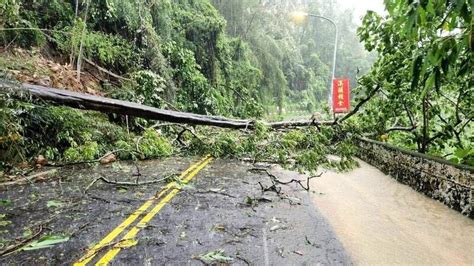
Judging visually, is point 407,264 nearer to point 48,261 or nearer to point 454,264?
point 454,264

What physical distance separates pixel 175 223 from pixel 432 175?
5704 mm

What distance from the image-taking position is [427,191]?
26.9ft

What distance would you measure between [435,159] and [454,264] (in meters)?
3.53

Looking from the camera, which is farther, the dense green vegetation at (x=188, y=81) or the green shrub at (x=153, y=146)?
the green shrub at (x=153, y=146)

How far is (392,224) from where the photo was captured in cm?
627

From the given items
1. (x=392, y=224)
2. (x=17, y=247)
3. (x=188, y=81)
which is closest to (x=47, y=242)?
(x=17, y=247)

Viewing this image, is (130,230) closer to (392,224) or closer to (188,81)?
(392,224)

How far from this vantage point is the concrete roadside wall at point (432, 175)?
6.75m

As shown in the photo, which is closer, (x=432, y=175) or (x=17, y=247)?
(x=17, y=247)

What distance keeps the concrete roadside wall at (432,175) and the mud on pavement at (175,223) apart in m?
2.70

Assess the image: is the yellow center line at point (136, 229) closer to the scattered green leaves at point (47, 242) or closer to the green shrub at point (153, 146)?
the scattered green leaves at point (47, 242)

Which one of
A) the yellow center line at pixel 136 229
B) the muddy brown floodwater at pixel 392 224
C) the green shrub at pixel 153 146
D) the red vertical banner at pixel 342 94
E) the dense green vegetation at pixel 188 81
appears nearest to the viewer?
the yellow center line at pixel 136 229

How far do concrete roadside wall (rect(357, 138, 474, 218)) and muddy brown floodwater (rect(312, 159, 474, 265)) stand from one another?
0.61ft

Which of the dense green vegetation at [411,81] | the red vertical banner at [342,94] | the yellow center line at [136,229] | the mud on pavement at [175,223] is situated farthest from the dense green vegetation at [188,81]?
the yellow center line at [136,229]
